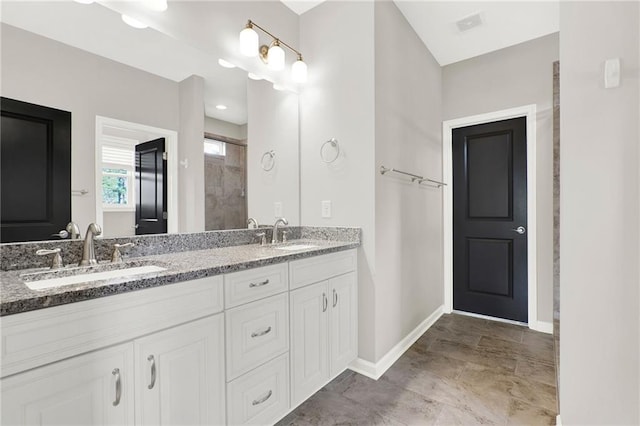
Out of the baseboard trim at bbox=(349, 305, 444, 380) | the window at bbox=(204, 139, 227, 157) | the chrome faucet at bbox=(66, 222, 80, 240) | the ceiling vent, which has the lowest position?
the baseboard trim at bbox=(349, 305, 444, 380)

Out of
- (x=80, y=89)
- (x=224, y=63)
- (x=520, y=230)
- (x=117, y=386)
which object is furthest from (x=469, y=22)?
(x=117, y=386)

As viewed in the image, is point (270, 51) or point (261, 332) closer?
point (261, 332)

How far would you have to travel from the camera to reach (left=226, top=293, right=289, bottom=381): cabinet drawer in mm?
1327

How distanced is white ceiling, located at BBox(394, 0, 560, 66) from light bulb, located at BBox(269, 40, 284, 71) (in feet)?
3.29

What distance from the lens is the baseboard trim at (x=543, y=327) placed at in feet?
9.23

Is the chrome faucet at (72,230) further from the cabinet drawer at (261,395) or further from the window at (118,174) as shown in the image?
the cabinet drawer at (261,395)

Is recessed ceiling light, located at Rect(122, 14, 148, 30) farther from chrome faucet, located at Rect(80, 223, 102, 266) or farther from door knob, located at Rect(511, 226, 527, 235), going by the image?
door knob, located at Rect(511, 226, 527, 235)

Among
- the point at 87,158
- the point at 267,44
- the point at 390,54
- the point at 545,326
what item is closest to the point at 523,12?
the point at 390,54

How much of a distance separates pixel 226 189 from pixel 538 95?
2866 millimetres

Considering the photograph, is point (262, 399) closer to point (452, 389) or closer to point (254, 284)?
point (254, 284)

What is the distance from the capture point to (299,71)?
7.65 ft
